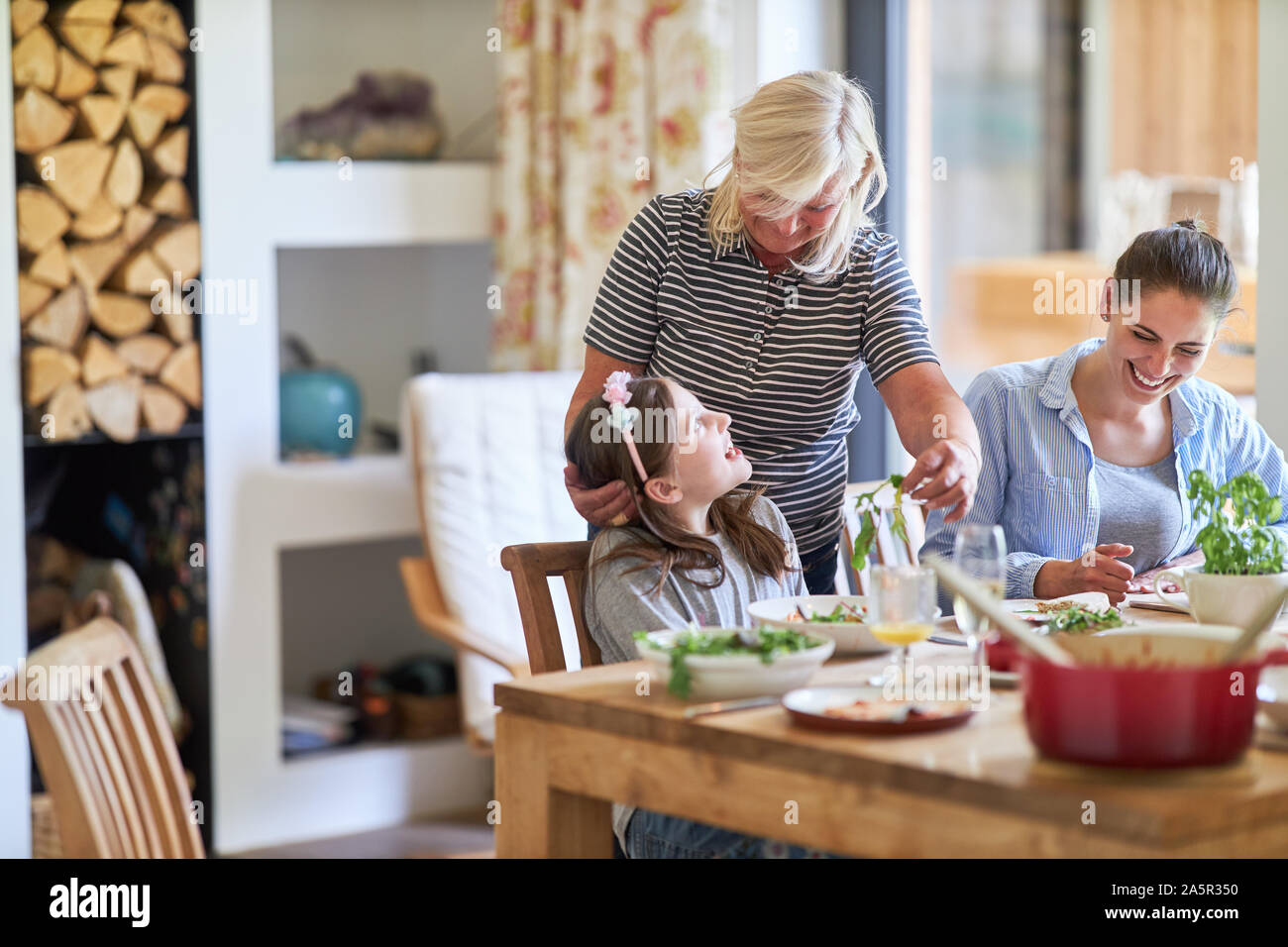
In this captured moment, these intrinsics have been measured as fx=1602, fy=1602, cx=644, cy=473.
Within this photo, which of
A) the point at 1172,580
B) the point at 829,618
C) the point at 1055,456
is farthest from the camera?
the point at 1055,456

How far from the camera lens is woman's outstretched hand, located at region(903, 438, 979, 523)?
Answer: 1.70 m

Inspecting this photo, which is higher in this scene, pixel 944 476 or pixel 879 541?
pixel 944 476

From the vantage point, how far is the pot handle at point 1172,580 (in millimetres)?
1746

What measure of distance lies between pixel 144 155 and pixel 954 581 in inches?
89.3

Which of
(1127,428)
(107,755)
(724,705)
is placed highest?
(1127,428)

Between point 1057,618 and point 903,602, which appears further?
point 1057,618

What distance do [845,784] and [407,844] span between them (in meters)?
2.25

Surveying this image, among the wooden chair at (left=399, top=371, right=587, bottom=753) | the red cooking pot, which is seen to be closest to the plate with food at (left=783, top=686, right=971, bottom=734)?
the red cooking pot

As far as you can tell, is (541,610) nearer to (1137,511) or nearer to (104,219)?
(1137,511)

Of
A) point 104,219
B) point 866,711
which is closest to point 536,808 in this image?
point 866,711

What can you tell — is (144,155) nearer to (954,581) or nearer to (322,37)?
(322,37)

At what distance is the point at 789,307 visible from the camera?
79.7 inches

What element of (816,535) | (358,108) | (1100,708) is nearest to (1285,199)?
(816,535)

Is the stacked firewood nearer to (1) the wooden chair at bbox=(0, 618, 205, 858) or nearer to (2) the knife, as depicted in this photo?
(1) the wooden chair at bbox=(0, 618, 205, 858)
